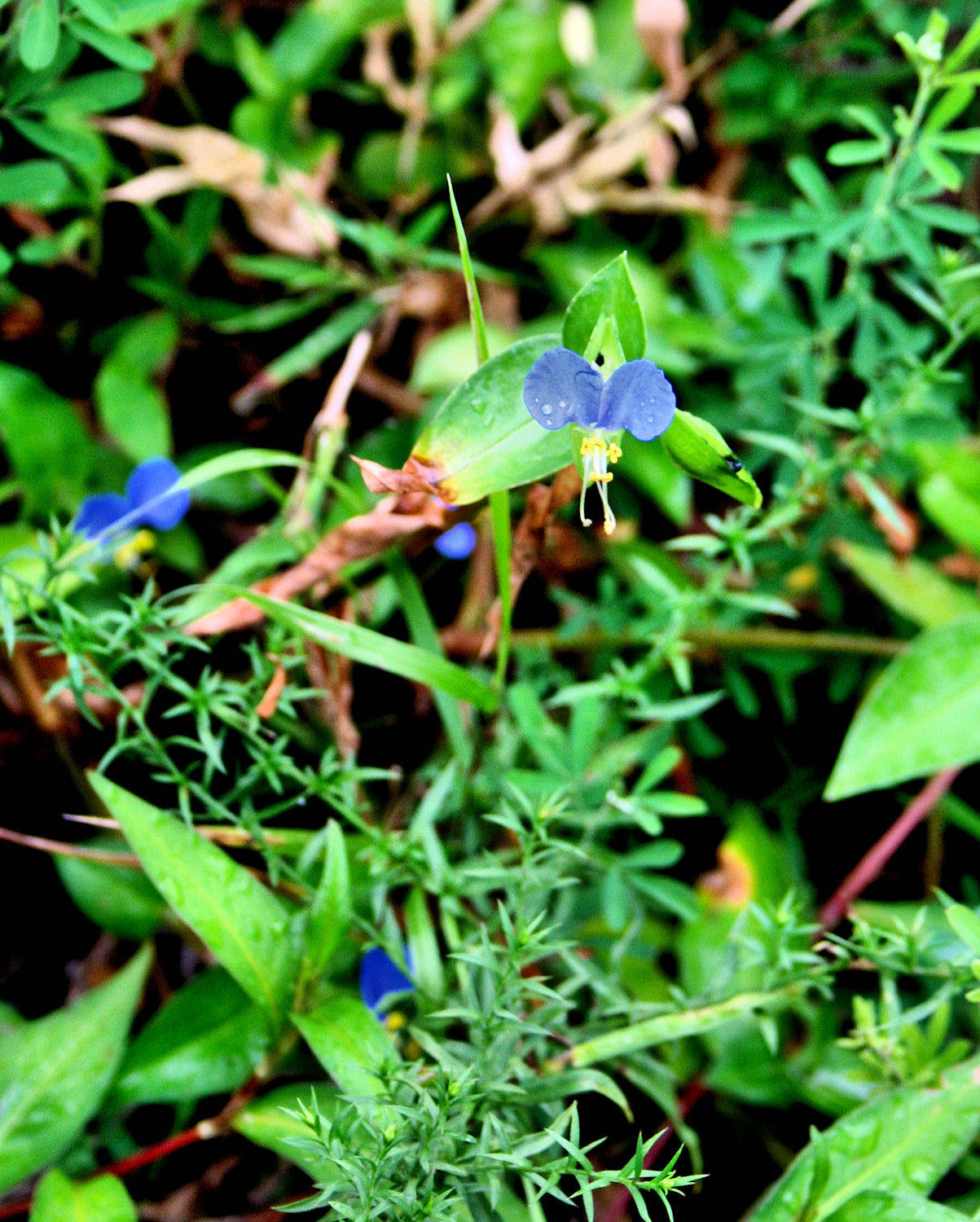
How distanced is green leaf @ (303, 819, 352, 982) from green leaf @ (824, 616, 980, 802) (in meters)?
0.78

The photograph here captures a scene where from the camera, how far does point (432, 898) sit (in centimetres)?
163

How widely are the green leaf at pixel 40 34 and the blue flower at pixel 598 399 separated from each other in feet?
2.85

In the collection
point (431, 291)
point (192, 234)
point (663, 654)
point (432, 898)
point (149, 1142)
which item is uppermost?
point (192, 234)

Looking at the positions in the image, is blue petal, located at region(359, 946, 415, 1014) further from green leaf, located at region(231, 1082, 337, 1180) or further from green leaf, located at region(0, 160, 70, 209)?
green leaf, located at region(0, 160, 70, 209)

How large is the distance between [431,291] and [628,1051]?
1.56 m

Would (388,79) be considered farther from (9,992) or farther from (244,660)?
(9,992)

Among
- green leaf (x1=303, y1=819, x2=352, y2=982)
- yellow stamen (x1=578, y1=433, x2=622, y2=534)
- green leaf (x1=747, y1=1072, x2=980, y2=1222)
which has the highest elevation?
yellow stamen (x1=578, y1=433, x2=622, y2=534)

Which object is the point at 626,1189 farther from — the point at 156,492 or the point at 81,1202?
the point at 156,492

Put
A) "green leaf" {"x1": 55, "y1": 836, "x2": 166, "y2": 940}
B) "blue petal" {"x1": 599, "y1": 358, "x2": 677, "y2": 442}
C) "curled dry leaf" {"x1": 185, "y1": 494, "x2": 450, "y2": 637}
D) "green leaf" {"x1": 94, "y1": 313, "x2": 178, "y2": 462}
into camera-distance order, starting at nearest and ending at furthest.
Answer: "blue petal" {"x1": 599, "y1": 358, "x2": 677, "y2": 442}
"curled dry leaf" {"x1": 185, "y1": 494, "x2": 450, "y2": 637}
"green leaf" {"x1": 55, "y1": 836, "x2": 166, "y2": 940}
"green leaf" {"x1": 94, "y1": 313, "x2": 178, "y2": 462}

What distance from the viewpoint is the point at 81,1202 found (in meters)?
1.39

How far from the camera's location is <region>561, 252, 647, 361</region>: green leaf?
106 centimetres

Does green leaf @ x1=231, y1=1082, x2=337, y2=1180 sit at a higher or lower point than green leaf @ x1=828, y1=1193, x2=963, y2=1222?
higher

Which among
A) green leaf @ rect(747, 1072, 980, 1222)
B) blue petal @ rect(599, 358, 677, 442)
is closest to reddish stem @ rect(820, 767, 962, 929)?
green leaf @ rect(747, 1072, 980, 1222)

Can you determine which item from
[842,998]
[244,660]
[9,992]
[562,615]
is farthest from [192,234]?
[842,998]
